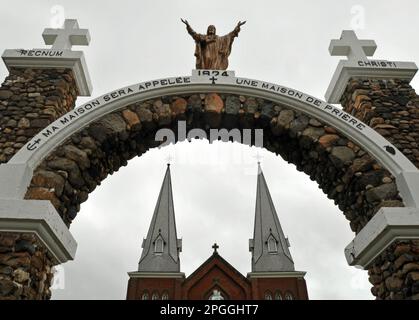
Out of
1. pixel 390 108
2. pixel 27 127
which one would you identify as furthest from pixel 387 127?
pixel 27 127

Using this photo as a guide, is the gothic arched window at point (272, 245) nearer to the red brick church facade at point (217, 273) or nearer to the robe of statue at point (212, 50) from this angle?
the red brick church facade at point (217, 273)

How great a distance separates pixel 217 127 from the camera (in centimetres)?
586

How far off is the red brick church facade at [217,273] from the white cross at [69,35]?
29.3 m

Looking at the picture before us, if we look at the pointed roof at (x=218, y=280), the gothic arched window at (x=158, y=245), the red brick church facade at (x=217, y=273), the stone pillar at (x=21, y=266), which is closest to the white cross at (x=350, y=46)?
the stone pillar at (x=21, y=266)

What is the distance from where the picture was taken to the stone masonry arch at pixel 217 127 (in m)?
4.70

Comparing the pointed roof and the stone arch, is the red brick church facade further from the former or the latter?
the stone arch

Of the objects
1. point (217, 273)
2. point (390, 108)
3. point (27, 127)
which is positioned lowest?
point (27, 127)

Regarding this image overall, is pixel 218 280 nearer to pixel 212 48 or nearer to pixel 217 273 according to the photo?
pixel 217 273

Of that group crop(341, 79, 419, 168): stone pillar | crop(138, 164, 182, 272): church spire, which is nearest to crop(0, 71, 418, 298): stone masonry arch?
crop(341, 79, 419, 168): stone pillar

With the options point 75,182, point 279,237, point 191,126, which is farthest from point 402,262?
point 279,237

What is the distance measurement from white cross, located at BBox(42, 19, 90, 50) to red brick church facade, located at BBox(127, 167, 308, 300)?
96.2 ft

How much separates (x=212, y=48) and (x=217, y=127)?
1783mm

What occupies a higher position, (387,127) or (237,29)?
(237,29)

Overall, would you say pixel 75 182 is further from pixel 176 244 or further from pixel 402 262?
pixel 176 244
